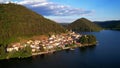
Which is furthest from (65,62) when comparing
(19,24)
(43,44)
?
(19,24)

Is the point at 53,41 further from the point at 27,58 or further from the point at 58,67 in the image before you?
the point at 58,67

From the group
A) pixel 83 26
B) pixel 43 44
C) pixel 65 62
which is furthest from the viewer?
pixel 83 26

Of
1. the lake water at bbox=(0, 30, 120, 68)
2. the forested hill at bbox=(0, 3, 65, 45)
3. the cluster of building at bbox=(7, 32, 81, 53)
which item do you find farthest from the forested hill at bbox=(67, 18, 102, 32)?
the lake water at bbox=(0, 30, 120, 68)

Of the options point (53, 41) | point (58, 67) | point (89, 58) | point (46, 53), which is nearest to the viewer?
point (58, 67)

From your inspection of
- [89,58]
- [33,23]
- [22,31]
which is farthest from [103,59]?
[33,23]

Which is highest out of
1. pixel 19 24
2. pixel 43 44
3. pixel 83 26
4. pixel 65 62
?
pixel 19 24

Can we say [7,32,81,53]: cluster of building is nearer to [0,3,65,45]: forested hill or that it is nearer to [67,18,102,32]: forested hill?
[0,3,65,45]: forested hill

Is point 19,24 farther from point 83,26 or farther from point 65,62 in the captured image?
point 83,26

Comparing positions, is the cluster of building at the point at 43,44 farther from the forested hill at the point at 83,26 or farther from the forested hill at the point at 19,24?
the forested hill at the point at 83,26
